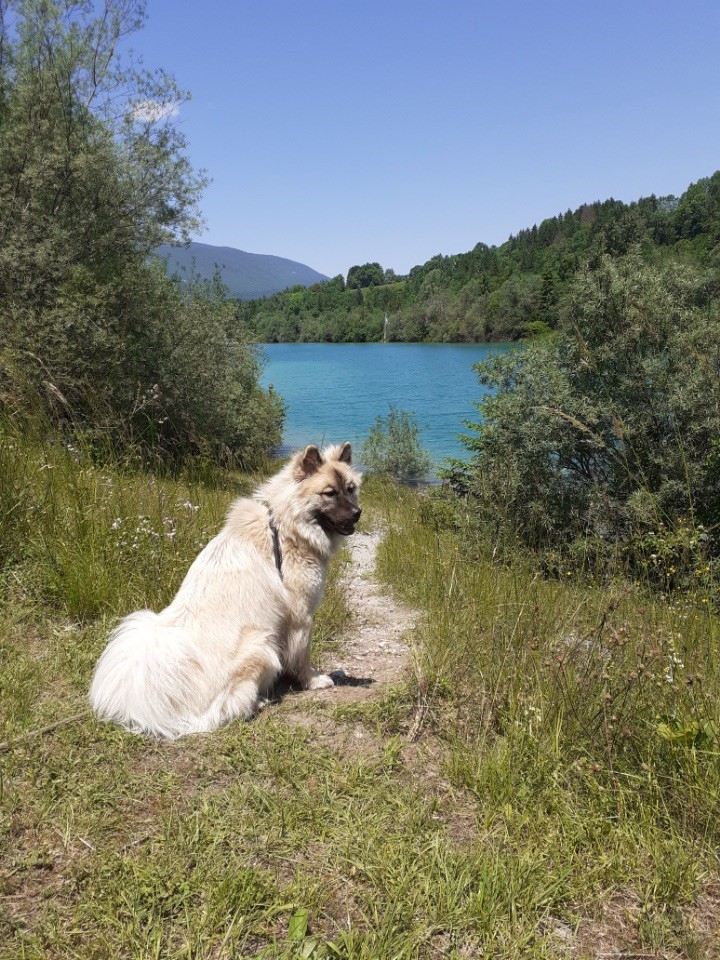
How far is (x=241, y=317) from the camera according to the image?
22.9 metres

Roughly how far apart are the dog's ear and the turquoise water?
10948 mm

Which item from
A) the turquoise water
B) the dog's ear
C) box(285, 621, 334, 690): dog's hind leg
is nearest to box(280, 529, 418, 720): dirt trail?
box(285, 621, 334, 690): dog's hind leg

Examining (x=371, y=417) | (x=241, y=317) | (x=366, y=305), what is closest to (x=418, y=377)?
(x=371, y=417)

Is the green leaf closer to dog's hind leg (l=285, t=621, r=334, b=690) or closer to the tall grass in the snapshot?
the tall grass

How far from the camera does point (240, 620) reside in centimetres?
384

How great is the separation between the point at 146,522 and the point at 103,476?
2.89 ft

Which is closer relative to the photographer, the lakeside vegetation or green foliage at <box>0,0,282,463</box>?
the lakeside vegetation

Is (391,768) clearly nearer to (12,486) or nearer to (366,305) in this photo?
(12,486)

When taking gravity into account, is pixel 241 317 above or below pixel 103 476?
above

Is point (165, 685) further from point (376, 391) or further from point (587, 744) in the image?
point (376, 391)

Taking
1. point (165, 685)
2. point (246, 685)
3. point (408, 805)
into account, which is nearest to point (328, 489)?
point (246, 685)

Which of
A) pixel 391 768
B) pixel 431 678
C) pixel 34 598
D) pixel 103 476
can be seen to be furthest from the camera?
pixel 103 476

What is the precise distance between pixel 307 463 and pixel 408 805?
2368 millimetres

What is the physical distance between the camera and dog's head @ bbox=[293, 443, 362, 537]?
442 centimetres
